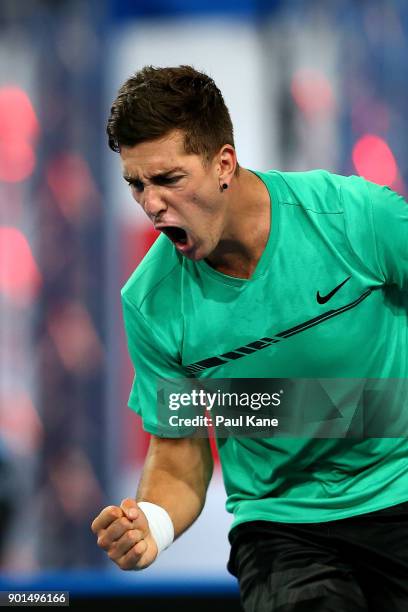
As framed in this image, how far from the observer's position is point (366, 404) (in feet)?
6.33

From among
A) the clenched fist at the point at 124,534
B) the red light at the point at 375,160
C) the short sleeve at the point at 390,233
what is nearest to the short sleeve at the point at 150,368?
the clenched fist at the point at 124,534

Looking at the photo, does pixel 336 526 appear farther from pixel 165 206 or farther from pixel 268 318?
pixel 165 206

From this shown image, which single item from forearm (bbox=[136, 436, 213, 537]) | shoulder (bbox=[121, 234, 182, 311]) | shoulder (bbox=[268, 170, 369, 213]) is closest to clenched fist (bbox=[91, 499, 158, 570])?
forearm (bbox=[136, 436, 213, 537])

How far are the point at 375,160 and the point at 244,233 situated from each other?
264cm

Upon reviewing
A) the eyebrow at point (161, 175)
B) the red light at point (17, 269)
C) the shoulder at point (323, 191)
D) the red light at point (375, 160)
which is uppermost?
the eyebrow at point (161, 175)

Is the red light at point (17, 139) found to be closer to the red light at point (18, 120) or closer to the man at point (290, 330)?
the red light at point (18, 120)

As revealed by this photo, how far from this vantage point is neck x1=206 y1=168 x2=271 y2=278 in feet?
6.22

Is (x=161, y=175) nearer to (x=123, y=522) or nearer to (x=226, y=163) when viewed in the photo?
(x=226, y=163)

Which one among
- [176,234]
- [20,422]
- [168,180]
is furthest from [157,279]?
[20,422]

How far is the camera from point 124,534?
5.57ft

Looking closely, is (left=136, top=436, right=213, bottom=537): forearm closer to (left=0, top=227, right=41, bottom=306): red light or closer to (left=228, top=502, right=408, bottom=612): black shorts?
(left=228, top=502, right=408, bottom=612): black shorts

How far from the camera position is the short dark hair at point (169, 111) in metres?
1.75

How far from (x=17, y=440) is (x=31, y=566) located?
1.99 ft

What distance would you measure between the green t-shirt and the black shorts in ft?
0.09
